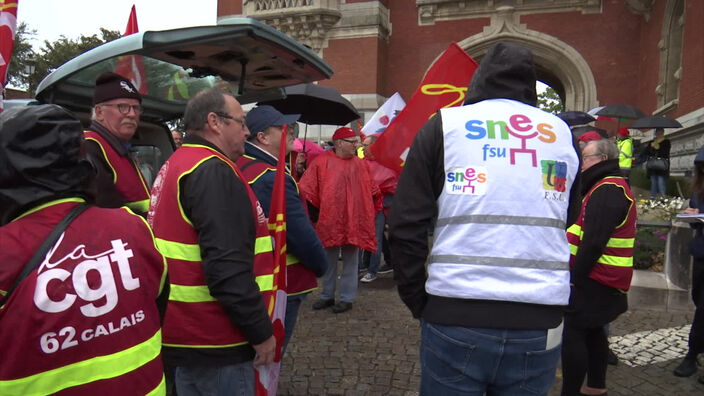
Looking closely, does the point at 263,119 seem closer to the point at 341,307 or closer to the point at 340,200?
the point at 340,200

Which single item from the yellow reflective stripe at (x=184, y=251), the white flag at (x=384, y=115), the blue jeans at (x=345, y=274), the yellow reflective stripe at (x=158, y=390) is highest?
the white flag at (x=384, y=115)

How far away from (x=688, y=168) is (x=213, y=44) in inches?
451

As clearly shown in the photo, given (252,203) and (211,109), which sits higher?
(211,109)

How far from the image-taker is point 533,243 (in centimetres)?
168

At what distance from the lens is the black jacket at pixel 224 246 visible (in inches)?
72.7

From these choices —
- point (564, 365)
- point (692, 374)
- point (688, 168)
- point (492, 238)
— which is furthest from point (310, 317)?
point (688, 168)

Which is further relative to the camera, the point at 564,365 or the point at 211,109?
the point at 564,365

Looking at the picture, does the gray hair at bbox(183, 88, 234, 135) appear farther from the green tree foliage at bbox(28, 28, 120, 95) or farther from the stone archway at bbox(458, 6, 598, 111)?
the green tree foliage at bbox(28, 28, 120, 95)

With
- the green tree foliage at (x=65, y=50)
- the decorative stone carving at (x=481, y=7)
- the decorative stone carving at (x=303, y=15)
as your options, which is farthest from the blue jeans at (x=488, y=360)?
the green tree foliage at (x=65, y=50)

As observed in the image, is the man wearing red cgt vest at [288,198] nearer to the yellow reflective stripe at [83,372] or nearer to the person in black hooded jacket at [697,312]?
the yellow reflective stripe at [83,372]

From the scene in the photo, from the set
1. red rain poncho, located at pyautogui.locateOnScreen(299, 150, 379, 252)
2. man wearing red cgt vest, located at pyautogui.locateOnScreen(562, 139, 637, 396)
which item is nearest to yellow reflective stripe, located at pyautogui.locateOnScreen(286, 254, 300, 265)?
man wearing red cgt vest, located at pyautogui.locateOnScreen(562, 139, 637, 396)

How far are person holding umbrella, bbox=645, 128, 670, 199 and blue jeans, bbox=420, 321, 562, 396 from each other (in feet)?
32.9

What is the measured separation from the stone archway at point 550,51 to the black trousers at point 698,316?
12.3 m

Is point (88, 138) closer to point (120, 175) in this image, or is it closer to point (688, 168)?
point (120, 175)
